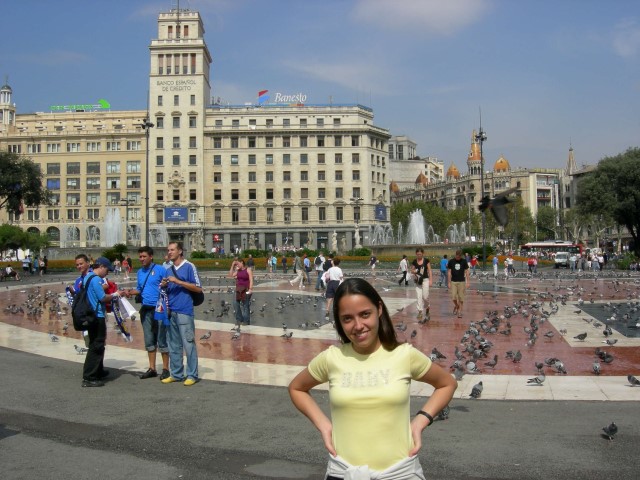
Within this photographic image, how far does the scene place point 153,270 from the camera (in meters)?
9.40

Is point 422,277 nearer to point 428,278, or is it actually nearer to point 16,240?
point 428,278

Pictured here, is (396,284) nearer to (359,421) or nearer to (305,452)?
(305,452)

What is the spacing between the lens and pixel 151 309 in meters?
9.22

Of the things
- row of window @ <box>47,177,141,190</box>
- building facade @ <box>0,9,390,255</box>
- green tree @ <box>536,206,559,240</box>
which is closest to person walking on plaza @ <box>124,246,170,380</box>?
building facade @ <box>0,9,390,255</box>

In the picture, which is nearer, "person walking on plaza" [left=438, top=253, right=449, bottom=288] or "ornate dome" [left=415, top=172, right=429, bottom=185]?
"person walking on plaza" [left=438, top=253, right=449, bottom=288]

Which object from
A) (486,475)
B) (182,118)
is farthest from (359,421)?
(182,118)

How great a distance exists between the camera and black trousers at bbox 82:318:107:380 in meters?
8.90

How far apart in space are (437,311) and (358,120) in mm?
70263

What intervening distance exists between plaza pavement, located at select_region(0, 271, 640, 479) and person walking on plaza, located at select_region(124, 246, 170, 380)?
1.47ft

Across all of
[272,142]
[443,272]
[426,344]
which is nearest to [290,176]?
[272,142]

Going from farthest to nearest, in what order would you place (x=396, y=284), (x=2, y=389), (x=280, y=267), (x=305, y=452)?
(x=280, y=267), (x=396, y=284), (x=2, y=389), (x=305, y=452)

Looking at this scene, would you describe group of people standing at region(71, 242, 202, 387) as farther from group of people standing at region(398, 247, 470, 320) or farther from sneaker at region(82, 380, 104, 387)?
group of people standing at region(398, 247, 470, 320)

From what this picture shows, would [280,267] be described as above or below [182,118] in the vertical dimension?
below

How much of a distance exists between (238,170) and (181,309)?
258 ft
